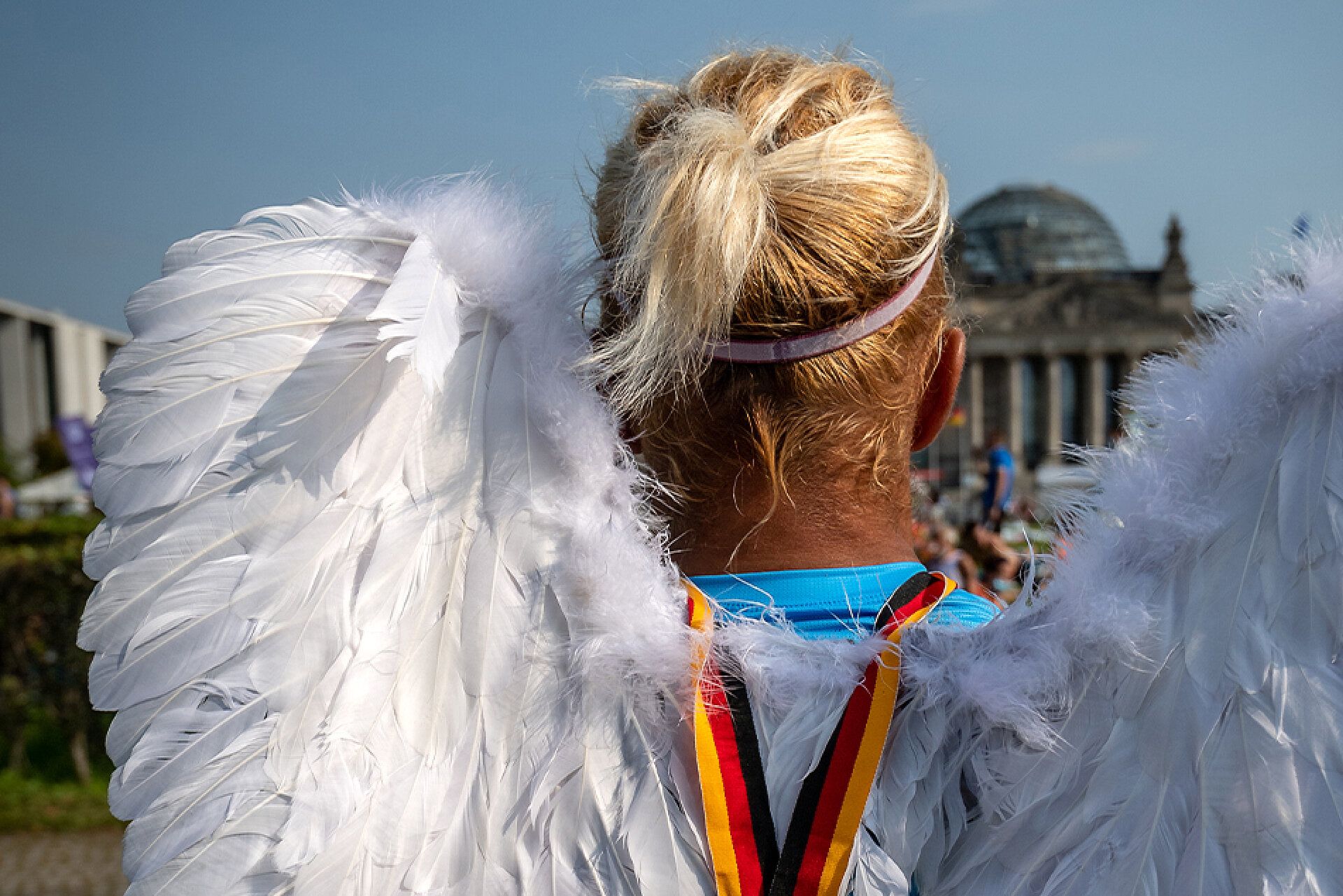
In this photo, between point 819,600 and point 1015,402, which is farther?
point 1015,402

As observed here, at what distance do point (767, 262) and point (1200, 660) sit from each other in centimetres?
62

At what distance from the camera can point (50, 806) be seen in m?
6.52

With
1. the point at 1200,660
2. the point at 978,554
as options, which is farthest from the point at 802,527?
the point at 978,554

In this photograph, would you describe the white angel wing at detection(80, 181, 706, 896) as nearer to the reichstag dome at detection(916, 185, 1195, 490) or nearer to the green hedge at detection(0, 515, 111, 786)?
the green hedge at detection(0, 515, 111, 786)

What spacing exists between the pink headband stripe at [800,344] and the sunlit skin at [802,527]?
0.15 metres

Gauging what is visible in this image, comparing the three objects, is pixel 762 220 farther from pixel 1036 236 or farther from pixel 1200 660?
pixel 1036 236

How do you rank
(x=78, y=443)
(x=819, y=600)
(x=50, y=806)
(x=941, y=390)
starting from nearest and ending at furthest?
(x=819, y=600)
(x=941, y=390)
(x=50, y=806)
(x=78, y=443)

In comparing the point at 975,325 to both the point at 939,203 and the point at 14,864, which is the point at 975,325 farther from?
the point at 14,864

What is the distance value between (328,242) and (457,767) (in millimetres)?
697

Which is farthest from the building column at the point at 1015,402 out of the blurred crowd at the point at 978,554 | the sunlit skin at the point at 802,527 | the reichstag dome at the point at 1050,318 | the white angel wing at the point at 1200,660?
the white angel wing at the point at 1200,660

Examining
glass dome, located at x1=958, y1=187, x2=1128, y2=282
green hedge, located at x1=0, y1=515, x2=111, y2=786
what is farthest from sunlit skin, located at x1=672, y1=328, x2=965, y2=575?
glass dome, located at x1=958, y1=187, x2=1128, y2=282

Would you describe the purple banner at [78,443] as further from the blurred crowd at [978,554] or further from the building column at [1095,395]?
the building column at [1095,395]

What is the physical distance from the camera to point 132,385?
1.35 m

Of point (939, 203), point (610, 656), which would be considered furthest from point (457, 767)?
point (939, 203)
